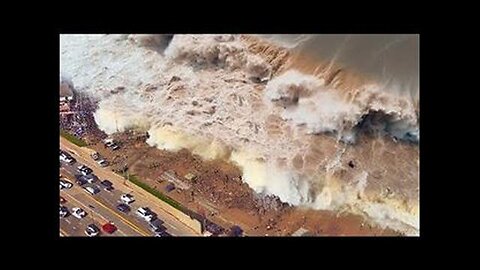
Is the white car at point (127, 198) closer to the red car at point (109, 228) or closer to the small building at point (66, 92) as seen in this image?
the red car at point (109, 228)

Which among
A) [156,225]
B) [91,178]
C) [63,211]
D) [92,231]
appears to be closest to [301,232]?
[156,225]

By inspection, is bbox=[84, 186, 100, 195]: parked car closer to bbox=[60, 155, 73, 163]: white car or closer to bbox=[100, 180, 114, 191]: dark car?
bbox=[100, 180, 114, 191]: dark car

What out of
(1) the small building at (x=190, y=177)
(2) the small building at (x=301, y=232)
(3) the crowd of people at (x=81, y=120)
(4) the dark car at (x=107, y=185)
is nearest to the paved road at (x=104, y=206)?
(4) the dark car at (x=107, y=185)

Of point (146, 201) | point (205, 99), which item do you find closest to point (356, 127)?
point (205, 99)

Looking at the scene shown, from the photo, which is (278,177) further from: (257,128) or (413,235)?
(413,235)

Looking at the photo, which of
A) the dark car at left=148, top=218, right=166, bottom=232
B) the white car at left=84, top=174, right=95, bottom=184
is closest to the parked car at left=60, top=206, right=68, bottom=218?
the white car at left=84, top=174, right=95, bottom=184

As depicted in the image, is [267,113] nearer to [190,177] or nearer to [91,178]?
[190,177]
